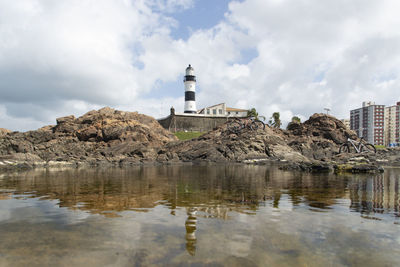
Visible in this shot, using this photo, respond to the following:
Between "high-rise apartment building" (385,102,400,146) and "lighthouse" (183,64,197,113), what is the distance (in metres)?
121

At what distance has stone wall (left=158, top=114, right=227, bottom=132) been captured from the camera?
273ft

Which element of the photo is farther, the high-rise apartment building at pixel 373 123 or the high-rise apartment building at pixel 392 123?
the high-rise apartment building at pixel 392 123

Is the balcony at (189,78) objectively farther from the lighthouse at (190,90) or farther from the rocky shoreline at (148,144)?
the rocky shoreline at (148,144)

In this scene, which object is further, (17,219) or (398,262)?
(17,219)

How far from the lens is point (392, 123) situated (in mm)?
147750

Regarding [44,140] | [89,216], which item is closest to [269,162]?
[89,216]

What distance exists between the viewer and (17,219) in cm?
691

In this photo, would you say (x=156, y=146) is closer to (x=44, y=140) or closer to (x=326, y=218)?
(x=44, y=140)

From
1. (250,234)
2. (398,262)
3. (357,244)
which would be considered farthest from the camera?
(250,234)

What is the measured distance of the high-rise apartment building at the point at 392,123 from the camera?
483ft

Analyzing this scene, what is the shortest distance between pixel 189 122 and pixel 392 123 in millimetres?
127909

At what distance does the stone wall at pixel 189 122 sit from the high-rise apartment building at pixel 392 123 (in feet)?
376

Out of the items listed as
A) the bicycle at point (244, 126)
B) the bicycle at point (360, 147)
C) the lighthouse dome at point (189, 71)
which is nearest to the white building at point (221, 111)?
the lighthouse dome at point (189, 71)

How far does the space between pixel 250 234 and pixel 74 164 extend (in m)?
40.2
